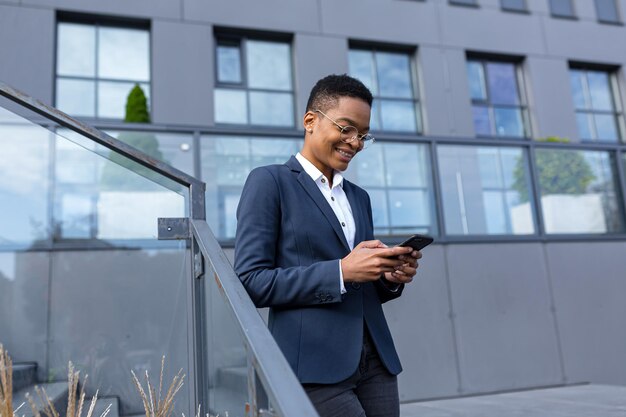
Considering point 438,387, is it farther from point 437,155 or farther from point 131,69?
point 131,69

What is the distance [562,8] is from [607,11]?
42.2 inches

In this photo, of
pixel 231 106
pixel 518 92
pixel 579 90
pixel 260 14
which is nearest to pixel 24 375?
pixel 231 106

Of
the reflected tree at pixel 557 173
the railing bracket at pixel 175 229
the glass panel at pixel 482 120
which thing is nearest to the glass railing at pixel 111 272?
the railing bracket at pixel 175 229

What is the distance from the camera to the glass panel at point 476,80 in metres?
9.75

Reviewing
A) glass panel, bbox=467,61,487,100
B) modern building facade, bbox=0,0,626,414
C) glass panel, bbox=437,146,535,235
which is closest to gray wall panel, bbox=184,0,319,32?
modern building facade, bbox=0,0,626,414

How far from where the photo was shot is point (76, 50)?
7867mm

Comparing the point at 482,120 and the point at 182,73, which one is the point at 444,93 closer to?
the point at 482,120

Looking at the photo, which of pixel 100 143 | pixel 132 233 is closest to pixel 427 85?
pixel 132 233

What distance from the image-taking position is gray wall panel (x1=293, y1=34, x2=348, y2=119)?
8.52m

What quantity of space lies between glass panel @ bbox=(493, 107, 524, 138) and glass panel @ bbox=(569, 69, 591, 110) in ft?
4.02

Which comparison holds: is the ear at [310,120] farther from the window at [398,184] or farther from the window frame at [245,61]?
the window frame at [245,61]

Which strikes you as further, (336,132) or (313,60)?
(313,60)

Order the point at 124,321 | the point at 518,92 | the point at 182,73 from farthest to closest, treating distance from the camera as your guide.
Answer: the point at 518,92
the point at 182,73
the point at 124,321

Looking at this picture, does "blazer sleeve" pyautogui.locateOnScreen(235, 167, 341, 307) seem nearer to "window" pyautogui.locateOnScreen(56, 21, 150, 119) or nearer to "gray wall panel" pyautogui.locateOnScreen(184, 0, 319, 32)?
"window" pyautogui.locateOnScreen(56, 21, 150, 119)
